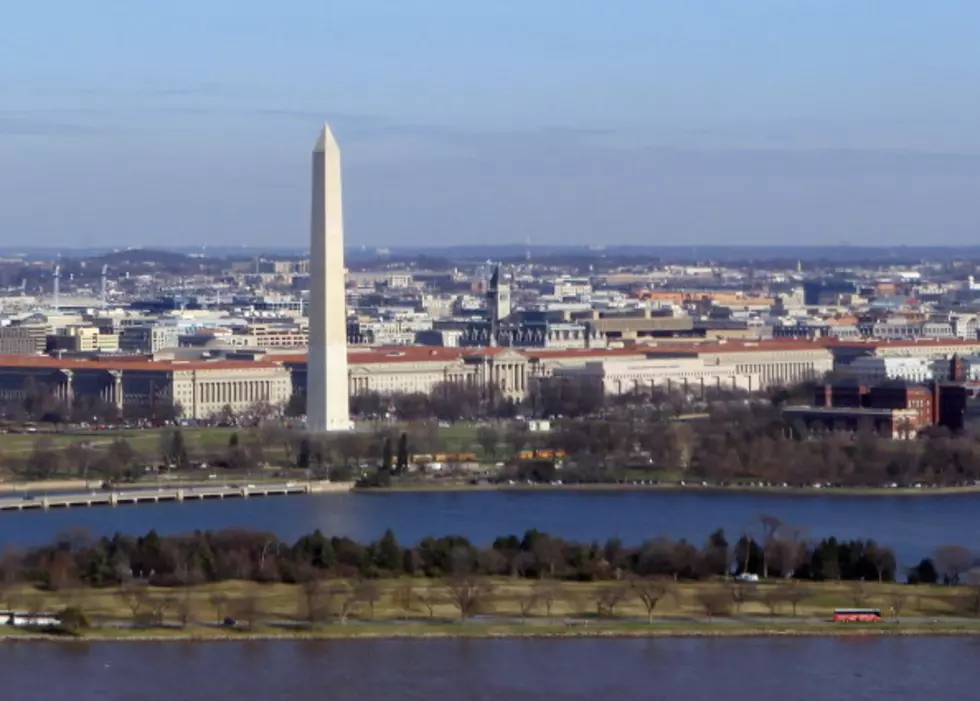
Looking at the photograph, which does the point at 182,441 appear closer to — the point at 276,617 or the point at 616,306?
the point at 276,617

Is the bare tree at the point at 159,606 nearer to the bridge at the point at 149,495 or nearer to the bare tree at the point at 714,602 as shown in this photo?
the bare tree at the point at 714,602

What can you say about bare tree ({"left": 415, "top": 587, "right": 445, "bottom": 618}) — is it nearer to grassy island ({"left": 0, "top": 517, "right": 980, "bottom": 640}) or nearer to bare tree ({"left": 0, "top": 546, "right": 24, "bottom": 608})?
grassy island ({"left": 0, "top": 517, "right": 980, "bottom": 640})

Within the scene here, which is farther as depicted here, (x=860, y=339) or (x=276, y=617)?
(x=860, y=339)

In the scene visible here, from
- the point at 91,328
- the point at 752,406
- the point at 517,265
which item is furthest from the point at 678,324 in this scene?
the point at 517,265

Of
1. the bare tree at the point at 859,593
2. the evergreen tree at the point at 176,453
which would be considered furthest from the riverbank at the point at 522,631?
the evergreen tree at the point at 176,453

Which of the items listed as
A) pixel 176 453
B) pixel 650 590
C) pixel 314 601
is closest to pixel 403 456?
pixel 176 453

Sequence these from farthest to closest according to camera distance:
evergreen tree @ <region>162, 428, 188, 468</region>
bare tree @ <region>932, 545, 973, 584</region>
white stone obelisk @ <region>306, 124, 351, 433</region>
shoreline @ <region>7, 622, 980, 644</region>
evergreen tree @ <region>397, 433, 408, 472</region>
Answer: white stone obelisk @ <region>306, 124, 351, 433</region>, evergreen tree @ <region>162, 428, 188, 468</region>, evergreen tree @ <region>397, 433, 408, 472</region>, bare tree @ <region>932, 545, 973, 584</region>, shoreline @ <region>7, 622, 980, 644</region>

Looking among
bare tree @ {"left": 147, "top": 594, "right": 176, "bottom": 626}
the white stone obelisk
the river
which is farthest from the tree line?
the white stone obelisk
